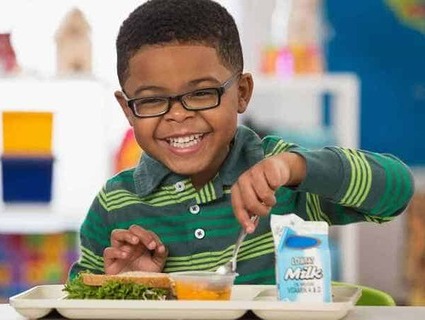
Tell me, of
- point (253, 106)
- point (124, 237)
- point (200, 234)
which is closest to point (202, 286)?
point (124, 237)

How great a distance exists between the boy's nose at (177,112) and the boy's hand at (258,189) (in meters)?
0.20

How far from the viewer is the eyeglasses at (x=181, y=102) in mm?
1420

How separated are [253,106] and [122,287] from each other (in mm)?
3695

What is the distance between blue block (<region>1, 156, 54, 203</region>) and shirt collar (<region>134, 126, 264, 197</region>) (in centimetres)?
228

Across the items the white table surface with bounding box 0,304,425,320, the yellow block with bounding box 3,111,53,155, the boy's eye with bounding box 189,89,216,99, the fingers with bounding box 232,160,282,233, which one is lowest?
the white table surface with bounding box 0,304,425,320

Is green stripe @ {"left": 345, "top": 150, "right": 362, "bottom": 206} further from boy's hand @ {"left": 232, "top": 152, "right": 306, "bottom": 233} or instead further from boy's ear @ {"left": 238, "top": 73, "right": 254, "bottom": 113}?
boy's ear @ {"left": 238, "top": 73, "right": 254, "bottom": 113}

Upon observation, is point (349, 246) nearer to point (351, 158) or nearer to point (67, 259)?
point (67, 259)

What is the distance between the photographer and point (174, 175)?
5.17 feet

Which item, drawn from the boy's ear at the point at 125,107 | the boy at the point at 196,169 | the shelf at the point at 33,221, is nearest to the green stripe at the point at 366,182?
the boy at the point at 196,169

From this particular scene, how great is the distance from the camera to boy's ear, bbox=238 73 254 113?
5.11 ft

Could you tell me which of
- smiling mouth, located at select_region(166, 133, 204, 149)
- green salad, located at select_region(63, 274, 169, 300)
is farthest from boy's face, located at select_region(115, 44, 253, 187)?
green salad, located at select_region(63, 274, 169, 300)

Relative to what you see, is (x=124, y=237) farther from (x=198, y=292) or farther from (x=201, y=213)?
(x=198, y=292)

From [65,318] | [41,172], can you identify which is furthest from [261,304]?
[41,172]

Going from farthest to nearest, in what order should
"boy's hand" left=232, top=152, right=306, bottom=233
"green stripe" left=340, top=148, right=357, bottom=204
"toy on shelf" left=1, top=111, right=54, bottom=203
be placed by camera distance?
"toy on shelf" left=1, top=111, right=54, bottom=203 → "green stripe" left=340, top=148, right=357, bottom=204 → "boy's hand" left=232, top=152, right=306, bottom=233
